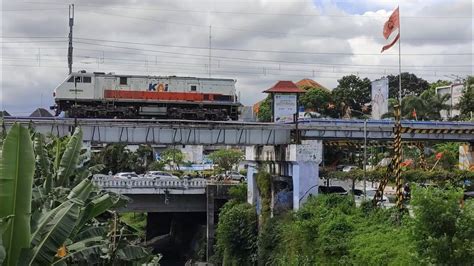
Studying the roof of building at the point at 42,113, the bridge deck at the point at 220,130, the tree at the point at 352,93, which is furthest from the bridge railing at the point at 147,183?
the tree at the point at 352,93

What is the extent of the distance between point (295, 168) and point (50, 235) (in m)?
25.2

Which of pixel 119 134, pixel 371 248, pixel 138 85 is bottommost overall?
pixel 371 248

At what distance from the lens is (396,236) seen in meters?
19.4

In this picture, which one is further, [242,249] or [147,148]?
[147,148]

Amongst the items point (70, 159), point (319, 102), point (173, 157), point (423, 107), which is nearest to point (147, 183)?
point (70, 159)

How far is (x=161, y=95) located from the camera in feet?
138

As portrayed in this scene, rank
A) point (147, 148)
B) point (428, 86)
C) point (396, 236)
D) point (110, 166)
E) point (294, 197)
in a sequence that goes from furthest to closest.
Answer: point (428, 86) → point (147, 148) → point (110, 166) → point (294, 197) → point (396, 236)

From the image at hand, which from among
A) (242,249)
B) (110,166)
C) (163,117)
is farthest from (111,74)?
(110,166)

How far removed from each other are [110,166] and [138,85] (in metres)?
26.7

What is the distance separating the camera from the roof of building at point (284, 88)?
4175cm

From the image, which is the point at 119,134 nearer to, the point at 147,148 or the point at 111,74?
the point at 111,74

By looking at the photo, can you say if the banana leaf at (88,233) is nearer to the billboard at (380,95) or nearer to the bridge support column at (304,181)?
the bridge support column at (304,181)

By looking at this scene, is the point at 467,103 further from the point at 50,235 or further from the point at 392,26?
the point at 50,235

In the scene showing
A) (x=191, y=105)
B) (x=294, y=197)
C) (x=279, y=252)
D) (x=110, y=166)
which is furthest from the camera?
(x=110, y=166)
